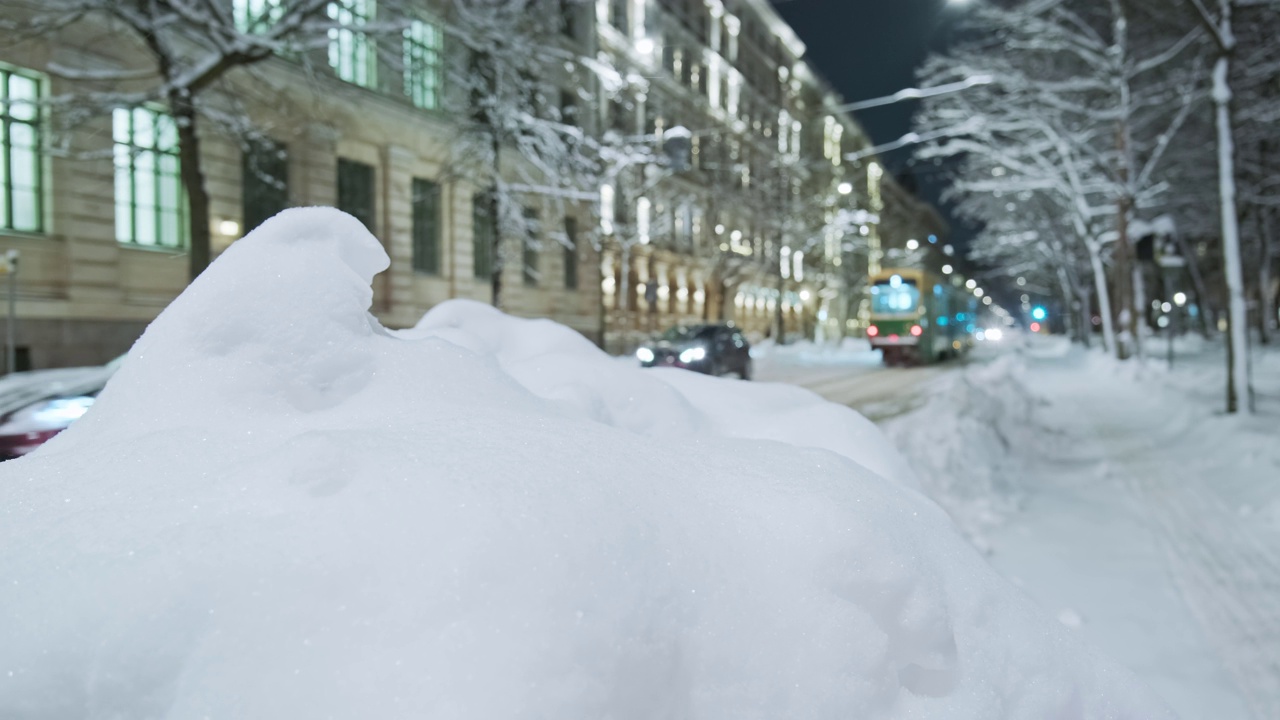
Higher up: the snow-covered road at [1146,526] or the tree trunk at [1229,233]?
the tree trunk at [1229,233]

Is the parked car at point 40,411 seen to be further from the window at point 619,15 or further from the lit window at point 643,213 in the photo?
the window at point 619,15

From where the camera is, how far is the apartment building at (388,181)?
48.7 feet

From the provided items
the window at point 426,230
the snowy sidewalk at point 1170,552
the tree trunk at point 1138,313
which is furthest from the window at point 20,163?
the tree trunk at point 1138,313

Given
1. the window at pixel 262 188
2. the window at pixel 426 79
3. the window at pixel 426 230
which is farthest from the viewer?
the window at pixel 426 230

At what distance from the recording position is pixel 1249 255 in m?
37.8

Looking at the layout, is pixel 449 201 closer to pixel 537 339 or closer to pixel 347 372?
pixel 537 339

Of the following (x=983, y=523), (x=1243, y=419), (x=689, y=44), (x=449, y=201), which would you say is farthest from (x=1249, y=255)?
(x=983, y=523)

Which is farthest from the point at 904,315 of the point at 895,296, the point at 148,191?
the point at 148,191

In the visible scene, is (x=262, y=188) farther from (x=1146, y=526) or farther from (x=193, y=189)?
(x=1146, y=526)

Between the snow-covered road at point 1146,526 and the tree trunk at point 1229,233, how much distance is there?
2.71ft

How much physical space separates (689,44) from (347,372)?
4791cm

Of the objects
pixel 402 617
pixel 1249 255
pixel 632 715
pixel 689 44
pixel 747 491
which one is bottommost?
pixel 632 715

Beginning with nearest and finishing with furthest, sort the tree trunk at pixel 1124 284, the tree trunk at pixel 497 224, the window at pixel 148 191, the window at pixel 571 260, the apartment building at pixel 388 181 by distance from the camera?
the apartment building at pixel 388 181 < the window at pixel 148 191 < the tree trunk at pixel 497 224 < the tree trunk at pixel 1124 284 < the window at pixel 571 260

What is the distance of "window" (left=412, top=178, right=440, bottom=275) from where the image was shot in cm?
2508
